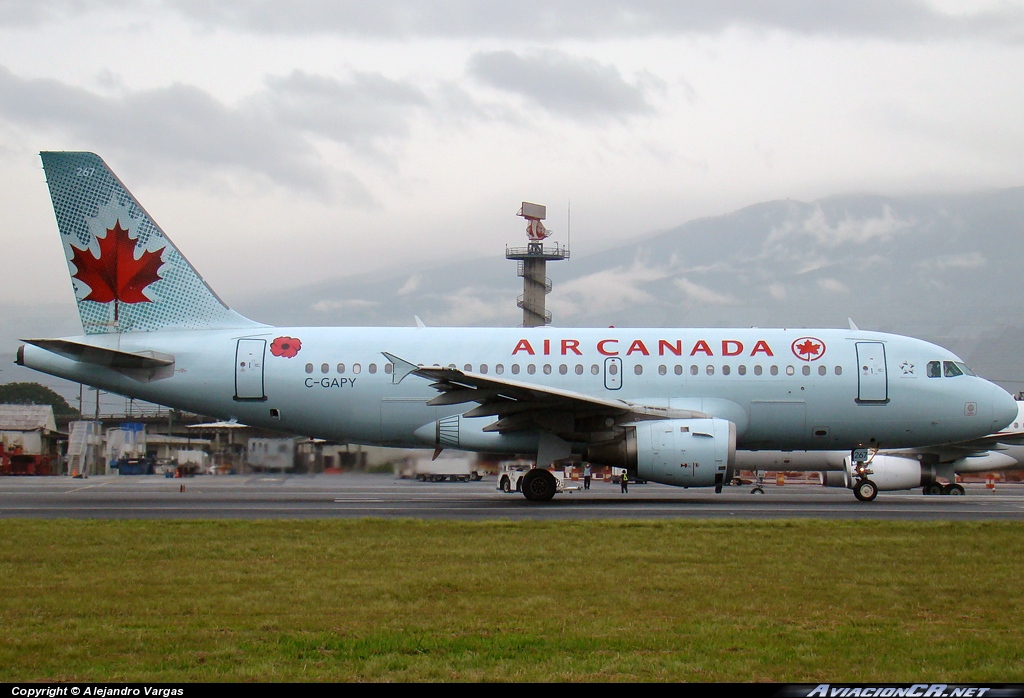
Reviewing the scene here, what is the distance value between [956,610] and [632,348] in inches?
540

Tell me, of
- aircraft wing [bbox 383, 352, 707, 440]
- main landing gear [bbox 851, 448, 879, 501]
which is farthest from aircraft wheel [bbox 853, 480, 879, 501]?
aircraft wing [bbox 383, 352, 707, 440]

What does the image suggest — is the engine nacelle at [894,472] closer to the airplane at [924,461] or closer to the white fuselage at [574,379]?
the airplane at [924,461]

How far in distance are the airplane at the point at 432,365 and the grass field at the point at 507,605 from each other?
763cm

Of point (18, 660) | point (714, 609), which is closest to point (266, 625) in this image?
point (18, 660)

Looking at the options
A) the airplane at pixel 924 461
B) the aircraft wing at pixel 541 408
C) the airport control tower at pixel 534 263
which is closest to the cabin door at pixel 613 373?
the aircraft wing at pixel 541 408

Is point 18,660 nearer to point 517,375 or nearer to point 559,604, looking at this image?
point 559,604

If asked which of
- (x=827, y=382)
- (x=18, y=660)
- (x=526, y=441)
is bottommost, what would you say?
(x=18, y=660)

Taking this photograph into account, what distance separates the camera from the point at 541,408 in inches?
773

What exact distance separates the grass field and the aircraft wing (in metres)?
5.61

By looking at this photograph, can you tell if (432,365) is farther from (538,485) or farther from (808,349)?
(808,349)

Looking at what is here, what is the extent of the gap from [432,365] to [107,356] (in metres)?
6.88

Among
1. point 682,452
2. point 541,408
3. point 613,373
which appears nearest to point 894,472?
point 613,373

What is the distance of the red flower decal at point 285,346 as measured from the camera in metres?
21.2

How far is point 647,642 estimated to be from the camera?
6.38 metres
